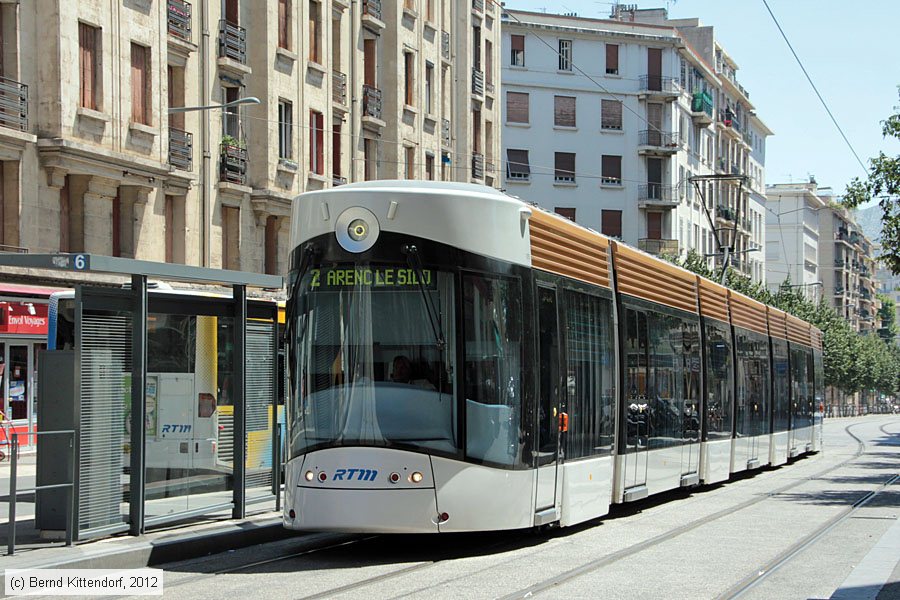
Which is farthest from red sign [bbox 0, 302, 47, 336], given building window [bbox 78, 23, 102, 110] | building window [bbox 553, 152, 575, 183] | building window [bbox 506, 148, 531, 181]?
building window [bbox 553, 152, 575, 183]

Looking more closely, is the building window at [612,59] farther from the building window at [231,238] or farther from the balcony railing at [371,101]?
the building window at [231,238]

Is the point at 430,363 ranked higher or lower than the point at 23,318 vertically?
lower

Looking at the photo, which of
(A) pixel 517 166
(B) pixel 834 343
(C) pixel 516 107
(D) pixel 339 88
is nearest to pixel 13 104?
(D) pixel 339 88

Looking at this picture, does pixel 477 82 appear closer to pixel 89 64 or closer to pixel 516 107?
pixel 516 107

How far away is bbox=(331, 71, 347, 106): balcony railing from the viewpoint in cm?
3962

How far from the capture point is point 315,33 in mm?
38531

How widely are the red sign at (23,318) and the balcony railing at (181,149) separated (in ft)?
16.7

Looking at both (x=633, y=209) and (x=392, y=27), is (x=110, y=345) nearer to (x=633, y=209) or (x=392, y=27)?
(x=392, y=27)

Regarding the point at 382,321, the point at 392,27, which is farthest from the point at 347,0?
the point at 382,321

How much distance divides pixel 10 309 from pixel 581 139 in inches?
1896

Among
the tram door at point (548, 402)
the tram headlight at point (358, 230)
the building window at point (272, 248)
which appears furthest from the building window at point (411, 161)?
the tram headlight at point (358, 230)

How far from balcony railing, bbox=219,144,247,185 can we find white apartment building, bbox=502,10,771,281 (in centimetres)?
3657

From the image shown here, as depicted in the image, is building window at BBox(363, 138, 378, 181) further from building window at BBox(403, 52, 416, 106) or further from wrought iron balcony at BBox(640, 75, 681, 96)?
wrought iron balcony at BBox(640, 75, 681, 96)

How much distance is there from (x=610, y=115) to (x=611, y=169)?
9.72ft
